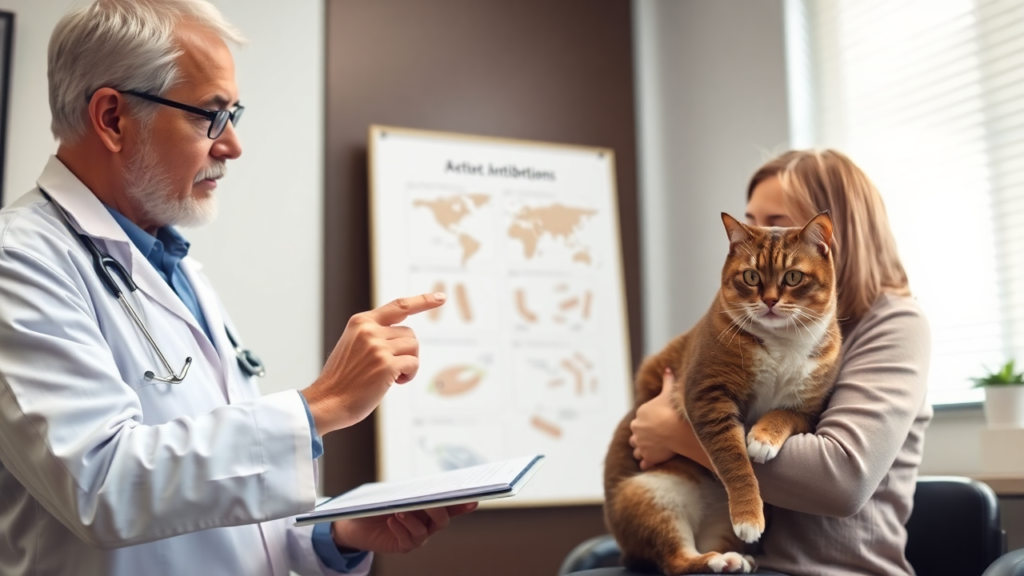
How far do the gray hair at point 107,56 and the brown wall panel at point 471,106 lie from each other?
1.40 m

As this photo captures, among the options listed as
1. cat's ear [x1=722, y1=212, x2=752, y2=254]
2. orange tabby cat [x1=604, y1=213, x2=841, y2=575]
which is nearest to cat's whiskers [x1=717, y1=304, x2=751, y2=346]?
orange tabby cat [x1=604, y1=213, x2=841, y2=575]

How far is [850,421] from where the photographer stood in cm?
133

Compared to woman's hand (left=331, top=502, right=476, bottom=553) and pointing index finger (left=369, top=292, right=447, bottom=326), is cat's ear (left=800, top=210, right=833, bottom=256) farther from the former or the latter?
woman's hand (left=331, top=502, right=476, bottom=553)

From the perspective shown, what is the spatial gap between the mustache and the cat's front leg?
0.99 metres

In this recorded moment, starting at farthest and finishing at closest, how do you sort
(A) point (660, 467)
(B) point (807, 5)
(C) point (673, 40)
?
(C) point (673, 40) < (B) point (807, 5) < (A) point (660, 467)

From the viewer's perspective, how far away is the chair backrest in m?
1.50

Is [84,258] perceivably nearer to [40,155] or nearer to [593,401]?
[40,155]

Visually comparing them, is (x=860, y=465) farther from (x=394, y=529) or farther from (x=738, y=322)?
(x=394, y=529)

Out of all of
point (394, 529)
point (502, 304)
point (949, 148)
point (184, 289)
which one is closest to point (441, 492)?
point (394, 529)

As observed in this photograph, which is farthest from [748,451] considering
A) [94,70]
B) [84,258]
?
[94,70]

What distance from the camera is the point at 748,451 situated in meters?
1.31

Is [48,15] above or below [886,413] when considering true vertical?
above

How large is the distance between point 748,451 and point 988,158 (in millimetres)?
1424

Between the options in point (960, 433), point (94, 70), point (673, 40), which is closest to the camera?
point (94, 70)
